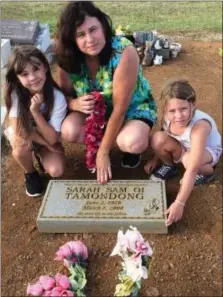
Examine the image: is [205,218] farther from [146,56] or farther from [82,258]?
[146,56]

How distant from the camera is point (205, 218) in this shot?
8.13ft

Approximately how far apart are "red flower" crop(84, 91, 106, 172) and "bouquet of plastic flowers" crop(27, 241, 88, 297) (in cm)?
66

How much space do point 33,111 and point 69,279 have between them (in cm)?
106

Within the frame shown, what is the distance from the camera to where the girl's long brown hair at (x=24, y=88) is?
8.16ft

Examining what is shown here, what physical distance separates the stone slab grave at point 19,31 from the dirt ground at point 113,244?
5.95 ft

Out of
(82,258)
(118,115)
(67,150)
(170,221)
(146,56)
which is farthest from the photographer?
(146,56)

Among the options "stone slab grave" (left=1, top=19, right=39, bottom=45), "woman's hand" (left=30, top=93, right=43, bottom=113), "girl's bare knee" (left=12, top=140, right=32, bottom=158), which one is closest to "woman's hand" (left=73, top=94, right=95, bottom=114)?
"woman's hand" (left=30, top=93, right=43, bottom=113)

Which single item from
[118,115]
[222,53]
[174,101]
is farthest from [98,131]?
[222,53]

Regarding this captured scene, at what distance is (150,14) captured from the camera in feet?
20.1

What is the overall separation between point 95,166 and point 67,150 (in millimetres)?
558

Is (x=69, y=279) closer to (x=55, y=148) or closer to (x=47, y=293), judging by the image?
(x=47, y=293)

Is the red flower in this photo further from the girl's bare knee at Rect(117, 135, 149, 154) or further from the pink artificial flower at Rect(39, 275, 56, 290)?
the pink artificial flower at Rect(39, 275, 56, 290)

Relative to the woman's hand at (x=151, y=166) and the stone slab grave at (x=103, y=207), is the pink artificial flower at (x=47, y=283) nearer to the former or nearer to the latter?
the stone slab grave at (x=103, y=207)

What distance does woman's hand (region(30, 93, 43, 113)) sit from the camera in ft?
8.30
